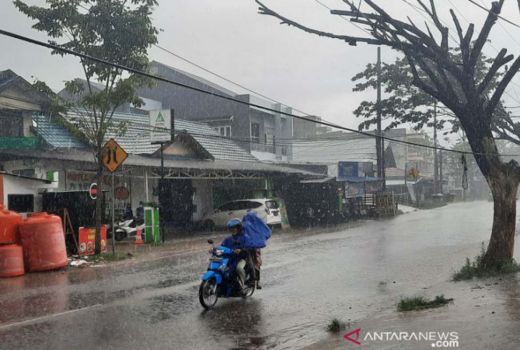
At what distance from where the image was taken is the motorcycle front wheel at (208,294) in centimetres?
860

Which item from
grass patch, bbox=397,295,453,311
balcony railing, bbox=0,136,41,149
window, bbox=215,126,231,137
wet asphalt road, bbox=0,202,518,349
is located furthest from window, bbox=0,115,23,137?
window, bbox=215,126,231,137

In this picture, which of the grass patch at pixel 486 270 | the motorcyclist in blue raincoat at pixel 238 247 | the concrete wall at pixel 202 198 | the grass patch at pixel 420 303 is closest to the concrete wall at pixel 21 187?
the motorcyclist in blue raincoat at pixel 238 247

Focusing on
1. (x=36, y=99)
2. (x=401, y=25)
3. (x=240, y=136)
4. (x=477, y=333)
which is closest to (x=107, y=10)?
(x=36, y=99)

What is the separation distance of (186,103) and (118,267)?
29.0m

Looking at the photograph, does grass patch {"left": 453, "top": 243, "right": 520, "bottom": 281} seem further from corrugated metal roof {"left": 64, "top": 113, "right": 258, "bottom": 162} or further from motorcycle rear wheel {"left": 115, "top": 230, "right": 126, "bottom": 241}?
corrugated metal roof {"left": 64, "top": 113, "right": 258, "bottom": 162}

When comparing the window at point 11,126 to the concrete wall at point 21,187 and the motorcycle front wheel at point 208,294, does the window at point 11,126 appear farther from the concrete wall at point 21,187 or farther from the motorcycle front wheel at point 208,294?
the motorcycle front wheel at point 208,294

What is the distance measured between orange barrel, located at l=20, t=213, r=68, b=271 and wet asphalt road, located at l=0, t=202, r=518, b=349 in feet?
1.38

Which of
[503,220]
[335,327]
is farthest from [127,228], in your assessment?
[335,327]

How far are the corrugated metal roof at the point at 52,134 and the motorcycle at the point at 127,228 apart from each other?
3.73m

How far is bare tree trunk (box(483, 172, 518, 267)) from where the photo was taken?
1126cm

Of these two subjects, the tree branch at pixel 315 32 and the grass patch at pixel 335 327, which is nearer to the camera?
the grass patch at pixel 335 327

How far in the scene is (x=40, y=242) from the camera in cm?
1367

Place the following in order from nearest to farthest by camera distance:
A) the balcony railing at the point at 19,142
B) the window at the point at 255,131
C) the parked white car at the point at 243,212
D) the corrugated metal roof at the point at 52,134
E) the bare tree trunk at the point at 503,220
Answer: the bare tree trunk at the point at 503,220, the balcony railing at the point at 19,142, the corrugated metal roof at the point at 52,134, the parked white car at the point at 243,212, the window at the point at 255,131

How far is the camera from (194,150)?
1107 inches
